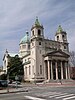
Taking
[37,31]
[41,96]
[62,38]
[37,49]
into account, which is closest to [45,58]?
[37,49]

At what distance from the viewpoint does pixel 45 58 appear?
9150 centimetres

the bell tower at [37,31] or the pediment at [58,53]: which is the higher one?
the bell tower at [37,31]

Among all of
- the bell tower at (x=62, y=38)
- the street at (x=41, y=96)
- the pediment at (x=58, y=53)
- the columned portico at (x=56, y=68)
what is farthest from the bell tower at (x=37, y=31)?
the street at (x=41, y=96)

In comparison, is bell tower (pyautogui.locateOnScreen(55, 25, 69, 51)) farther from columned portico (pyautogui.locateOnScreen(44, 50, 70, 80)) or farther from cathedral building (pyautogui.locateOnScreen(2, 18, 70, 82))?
columned portico (pyautogui.locateOnScreen(44, 50, 70, 80))

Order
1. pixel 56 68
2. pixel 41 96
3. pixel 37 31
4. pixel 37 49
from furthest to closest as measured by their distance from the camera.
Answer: pixel 37 31
pixel 56 68
pixel 37 49
pixel 41 96

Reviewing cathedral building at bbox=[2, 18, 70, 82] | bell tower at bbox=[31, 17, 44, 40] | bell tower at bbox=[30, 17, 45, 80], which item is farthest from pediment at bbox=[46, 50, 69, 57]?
bell tower at bbox=[31, 17, 44, 40]

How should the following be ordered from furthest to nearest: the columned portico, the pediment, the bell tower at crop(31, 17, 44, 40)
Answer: the bell tower at crop(31, 17, 44, 40) < the pediment < the columned portico

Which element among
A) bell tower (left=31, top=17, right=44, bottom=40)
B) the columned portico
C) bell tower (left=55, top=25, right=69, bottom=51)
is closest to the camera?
the columned portico

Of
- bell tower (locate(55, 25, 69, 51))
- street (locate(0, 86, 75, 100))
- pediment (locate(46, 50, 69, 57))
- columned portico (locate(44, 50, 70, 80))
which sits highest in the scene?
bell tower (locate(55, 25, 69, 51))

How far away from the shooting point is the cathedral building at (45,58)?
8988cm

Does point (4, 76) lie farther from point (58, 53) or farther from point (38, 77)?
point (58, 53)

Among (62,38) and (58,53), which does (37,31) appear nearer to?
(58,53)

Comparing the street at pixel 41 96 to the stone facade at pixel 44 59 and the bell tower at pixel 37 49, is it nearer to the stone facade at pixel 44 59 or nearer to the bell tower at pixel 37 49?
the stone facade at pixel 44 59

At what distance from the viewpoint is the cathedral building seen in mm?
89875
